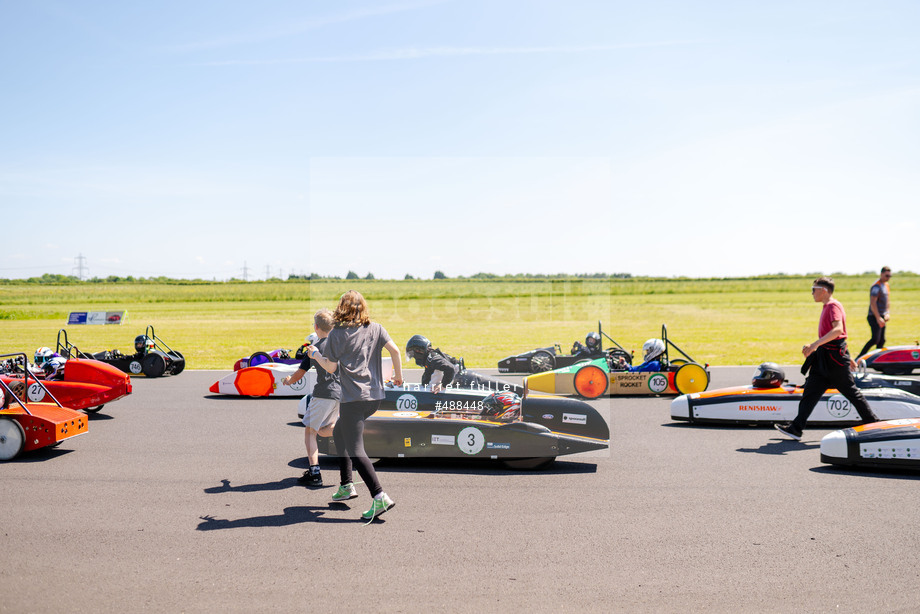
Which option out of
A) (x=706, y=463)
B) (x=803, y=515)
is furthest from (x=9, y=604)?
(x=706, y=463)

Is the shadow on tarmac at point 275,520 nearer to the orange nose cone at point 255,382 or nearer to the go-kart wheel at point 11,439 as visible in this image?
the go-kart wheel at point 11,439

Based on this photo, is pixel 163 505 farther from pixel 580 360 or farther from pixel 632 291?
pixel 632 291

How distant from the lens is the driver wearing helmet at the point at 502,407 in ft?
23.5

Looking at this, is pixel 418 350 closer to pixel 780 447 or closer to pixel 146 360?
pixel 780 447

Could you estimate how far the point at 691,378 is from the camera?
38.5 feet

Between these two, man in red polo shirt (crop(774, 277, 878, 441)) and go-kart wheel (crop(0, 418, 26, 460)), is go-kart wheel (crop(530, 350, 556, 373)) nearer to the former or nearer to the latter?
man in red polo shirt (crop(774, 277, 878, 441))

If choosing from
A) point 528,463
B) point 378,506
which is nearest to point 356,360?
point 378,506

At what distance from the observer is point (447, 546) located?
15.6 ft

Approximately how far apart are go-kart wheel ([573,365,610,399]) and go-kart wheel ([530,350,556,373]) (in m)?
2.16

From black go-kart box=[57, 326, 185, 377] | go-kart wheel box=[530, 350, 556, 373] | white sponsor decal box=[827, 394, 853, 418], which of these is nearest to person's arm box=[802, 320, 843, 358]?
white sponsor decal box=[827, 394, 853, 418]

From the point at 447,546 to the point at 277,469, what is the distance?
116 inches

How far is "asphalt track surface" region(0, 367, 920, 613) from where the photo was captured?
3967 millimetres

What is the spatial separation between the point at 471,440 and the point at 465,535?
1.95 m

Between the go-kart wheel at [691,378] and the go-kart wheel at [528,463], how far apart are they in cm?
565
